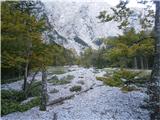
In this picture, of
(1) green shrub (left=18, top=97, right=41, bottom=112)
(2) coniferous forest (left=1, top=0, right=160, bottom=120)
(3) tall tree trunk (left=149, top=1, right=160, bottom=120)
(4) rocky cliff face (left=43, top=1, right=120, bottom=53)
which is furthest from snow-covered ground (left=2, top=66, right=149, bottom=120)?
(4) rocky cliff face (left=43, top=1, right=120, bottom=53)

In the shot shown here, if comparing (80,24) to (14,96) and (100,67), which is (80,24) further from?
(100,67)

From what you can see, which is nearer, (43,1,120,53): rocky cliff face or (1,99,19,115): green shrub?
(1,99,19,115): green shrub

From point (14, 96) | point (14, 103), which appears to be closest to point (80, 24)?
point (14, 96)

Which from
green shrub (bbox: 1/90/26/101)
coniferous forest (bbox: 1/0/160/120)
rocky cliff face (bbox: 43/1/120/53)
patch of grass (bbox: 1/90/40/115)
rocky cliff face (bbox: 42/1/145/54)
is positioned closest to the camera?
coniferous forest (bbox: 1/0/160/120)

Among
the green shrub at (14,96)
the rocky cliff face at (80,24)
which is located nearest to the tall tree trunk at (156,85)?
the green shrub at (14,96)

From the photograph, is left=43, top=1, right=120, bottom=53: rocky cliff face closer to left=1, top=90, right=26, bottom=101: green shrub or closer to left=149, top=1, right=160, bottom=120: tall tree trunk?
left=1, top=90, right=26, bottom=101: green shrub

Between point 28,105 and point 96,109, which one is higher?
point 96,109

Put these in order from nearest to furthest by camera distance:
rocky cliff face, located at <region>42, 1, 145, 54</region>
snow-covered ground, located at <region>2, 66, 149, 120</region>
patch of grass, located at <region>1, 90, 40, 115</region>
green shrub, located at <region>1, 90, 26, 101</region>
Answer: snow-covered ground, located at <region>2, 66, 149, 120</region> → patch of grass, located at <region>1, 90, 40, 115</region> → green shrub, located at <region>1, 90, 26, 101</region> → rocky cliff face, located at <region>42, 1, 145, 54</region>

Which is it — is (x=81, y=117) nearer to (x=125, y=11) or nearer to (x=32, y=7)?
(x=125, y=11)

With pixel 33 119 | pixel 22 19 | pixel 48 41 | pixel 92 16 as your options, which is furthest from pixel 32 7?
pixel 92 16

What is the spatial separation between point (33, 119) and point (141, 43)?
7050 mm

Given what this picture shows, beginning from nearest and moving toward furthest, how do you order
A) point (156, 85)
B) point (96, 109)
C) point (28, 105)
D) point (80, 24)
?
point (156, 85)
point (96, 109)
point (28, 105)
point (80, 24)

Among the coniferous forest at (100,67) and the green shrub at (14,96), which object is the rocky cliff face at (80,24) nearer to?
the green shrub at (14,96)

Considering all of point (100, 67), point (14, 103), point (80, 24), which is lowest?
point (14, 103)
